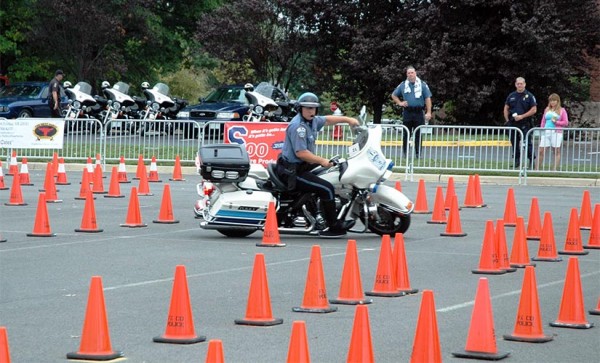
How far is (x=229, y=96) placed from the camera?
1545 inches

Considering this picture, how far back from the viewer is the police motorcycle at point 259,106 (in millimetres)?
35406

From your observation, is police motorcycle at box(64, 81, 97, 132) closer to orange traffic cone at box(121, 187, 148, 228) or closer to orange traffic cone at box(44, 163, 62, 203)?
orange traffic cone at box(44, 163, 62, 203)

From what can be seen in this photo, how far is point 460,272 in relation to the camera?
1215 cm

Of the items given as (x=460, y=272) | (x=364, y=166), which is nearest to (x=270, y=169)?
(x=364, y=166)

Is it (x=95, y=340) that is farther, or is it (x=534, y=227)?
(x=534, y=227)

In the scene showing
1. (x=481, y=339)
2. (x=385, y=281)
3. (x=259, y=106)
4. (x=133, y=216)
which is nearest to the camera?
(x=481, y=339)

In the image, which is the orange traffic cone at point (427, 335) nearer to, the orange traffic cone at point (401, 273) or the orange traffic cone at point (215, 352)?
the orange traffic cone at point (215, 352)

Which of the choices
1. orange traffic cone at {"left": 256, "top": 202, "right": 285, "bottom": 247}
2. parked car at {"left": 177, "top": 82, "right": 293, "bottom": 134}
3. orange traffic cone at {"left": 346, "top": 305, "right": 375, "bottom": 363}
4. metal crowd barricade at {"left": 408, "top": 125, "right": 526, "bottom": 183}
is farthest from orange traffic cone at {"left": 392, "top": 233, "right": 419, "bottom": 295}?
parked car at {"left": 177, "top": 82, "right": 293, "bottom": 134}

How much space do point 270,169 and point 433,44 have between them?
26988mm

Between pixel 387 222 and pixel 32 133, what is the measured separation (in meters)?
14.1

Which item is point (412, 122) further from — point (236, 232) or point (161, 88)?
point (161, 88)

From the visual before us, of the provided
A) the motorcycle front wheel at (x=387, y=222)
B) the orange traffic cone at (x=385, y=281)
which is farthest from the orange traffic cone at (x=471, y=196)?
the orange traffic cone at (x=385, y=281)

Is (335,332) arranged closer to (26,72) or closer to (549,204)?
(549,204)

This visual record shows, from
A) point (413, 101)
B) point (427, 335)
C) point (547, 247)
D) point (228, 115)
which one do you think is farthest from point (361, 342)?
point (228, 115)
